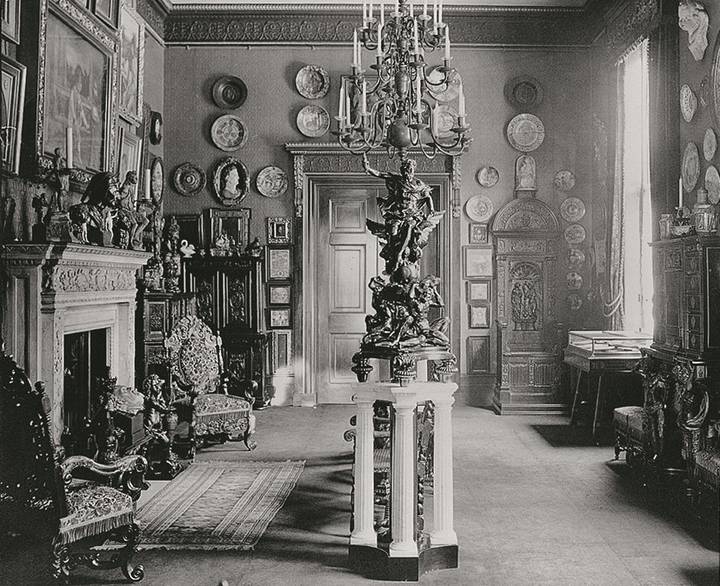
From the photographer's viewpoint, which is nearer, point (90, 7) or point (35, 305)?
point (35, 305)

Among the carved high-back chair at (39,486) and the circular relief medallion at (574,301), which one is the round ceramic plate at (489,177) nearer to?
the circular relief medallion at (574,301)

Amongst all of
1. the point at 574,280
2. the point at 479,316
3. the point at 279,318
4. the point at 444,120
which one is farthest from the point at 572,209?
the point at 279,318

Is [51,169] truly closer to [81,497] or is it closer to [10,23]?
[10,23]

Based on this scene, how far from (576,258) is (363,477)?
6.34 m

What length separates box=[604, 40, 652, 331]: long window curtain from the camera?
8.45 m

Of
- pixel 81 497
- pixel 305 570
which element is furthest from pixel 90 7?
pixel 305 570

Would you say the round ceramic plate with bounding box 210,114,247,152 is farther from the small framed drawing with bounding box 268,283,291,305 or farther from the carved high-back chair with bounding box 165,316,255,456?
the carved high-back chair with bounding box 165,316,255,456

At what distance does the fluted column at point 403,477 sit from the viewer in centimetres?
420

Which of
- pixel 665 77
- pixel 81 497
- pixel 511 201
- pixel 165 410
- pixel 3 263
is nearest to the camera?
pixel 81 497

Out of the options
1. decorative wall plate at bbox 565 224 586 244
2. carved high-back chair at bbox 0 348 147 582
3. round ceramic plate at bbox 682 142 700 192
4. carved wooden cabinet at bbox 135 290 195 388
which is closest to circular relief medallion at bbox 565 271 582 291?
decorative wall plate at bbox 565 224 586 244

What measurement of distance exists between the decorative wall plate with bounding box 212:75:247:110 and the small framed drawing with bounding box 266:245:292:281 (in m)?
1.99

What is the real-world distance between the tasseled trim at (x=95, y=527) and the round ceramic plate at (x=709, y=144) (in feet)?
17.5

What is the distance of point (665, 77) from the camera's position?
7168mm

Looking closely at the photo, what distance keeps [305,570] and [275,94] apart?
7183 millimetres
